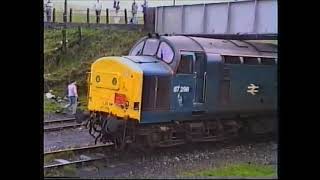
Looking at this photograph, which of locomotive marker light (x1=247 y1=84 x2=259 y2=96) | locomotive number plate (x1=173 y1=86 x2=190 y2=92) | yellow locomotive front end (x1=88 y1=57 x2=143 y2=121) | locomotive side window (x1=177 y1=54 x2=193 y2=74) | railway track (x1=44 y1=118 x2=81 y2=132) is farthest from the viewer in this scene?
locomotive marker light (x1=247 y1=84 x2=259 y2=96)

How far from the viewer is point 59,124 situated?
8.21 meters

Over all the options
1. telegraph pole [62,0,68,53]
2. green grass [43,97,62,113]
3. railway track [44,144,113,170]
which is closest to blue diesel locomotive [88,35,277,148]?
railway track [44,144,113,170]

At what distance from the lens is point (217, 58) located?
7.38 m

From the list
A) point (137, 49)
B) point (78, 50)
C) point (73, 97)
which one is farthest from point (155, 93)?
point (78, 50)

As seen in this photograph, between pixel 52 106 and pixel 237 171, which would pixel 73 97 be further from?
pixel 237 171

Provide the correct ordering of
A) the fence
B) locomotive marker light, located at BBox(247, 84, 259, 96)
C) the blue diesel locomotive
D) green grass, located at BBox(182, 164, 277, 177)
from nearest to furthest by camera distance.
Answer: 1. green grass, located at BBox(182, 164, 277, 177)
2. the blue diesel locomotive
3. locomotive marker light, located at BBox(247, 84, 259, 96)
4. the fence

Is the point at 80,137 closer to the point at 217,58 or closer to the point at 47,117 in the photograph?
the point at 47,117

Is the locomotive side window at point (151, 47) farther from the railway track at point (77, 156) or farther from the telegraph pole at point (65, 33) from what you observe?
the telegraph pole at point (65, 33)

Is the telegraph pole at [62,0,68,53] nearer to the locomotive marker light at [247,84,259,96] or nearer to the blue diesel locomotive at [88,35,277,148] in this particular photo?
the blue diesel locomotive at [88,35,277,148]

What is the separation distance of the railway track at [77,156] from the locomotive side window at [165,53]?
4.75 ft

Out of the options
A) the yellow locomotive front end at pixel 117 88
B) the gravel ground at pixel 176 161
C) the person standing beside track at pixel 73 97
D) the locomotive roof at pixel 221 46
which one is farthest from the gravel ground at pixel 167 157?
the locomotive roof at pixel 221 46

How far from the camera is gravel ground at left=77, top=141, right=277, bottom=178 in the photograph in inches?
238

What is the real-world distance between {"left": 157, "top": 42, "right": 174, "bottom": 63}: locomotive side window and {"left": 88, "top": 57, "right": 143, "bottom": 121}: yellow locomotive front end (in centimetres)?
55
